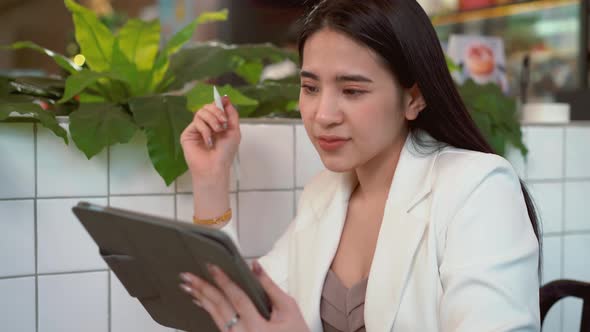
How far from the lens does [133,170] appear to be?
147 centimetres

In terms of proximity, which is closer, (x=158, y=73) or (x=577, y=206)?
(x=158, y=73)

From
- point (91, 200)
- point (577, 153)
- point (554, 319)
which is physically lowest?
point (554, 319)

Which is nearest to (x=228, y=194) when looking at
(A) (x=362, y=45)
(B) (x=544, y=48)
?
(A) (x=362, y=45)

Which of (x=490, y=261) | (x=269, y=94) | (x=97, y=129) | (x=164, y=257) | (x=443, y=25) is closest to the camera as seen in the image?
(x=164, y=257)

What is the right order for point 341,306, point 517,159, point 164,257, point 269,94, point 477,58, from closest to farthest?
point 164,257
point 341,306
point 269,94
point 517,159
point 477,58

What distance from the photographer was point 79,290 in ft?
4.73

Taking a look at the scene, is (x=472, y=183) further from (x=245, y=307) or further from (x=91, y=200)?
(x=91, y=200)

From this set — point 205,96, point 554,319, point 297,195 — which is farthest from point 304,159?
point 554,319

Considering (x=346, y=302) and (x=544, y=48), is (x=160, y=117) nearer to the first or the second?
(x=346, y=302)

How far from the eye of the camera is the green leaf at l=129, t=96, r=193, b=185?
4.59 feet

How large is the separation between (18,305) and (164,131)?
0.47 metres

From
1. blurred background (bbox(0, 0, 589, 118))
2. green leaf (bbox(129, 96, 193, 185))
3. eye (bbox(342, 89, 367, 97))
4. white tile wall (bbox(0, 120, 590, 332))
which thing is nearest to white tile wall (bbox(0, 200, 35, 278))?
white tile wall (bbox(0, 120, 590, 332))

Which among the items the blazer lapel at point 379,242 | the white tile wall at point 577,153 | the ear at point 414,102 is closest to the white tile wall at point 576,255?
the white tile wall at point 577,153

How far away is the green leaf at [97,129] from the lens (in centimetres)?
136
